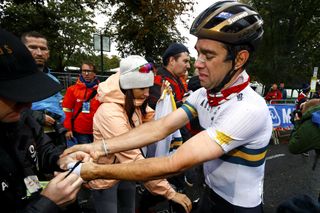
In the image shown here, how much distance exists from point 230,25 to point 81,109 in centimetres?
359

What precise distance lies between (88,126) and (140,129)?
271 cm

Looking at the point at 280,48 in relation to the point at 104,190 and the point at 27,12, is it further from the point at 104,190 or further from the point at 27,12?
the point at 104,190

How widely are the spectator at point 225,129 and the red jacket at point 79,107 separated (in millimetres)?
3091

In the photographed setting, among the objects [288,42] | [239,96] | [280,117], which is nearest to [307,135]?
[239,96]

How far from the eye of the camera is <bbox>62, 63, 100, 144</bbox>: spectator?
15.4ft

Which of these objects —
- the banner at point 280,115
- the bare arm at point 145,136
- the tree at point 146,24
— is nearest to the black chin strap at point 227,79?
the bare arm at point 145,136

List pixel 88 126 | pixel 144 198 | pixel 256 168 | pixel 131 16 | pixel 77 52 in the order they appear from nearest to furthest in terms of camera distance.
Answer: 1. pixel 256 168
2. pixel 144 198
3. pixel 88 126
4. pixel 131 16
5. pixel 77 52

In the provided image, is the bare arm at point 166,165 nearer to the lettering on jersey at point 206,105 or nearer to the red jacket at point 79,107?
the lettering on jersey at point 206,105

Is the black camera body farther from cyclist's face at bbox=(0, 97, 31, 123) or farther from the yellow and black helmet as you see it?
the yellow and black helmet

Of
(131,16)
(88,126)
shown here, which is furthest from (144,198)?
(131,16)

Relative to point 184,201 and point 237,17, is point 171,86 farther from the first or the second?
point 237,17

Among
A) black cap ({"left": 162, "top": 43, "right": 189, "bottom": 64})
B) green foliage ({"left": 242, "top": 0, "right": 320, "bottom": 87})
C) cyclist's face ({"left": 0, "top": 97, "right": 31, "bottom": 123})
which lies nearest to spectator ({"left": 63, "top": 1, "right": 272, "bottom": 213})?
cyclist's face ({"left": 0, "top": 97, "right": 31, "bottom": 123})

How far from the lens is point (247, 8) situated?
179 centimetres

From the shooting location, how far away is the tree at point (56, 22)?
21.6 meters
